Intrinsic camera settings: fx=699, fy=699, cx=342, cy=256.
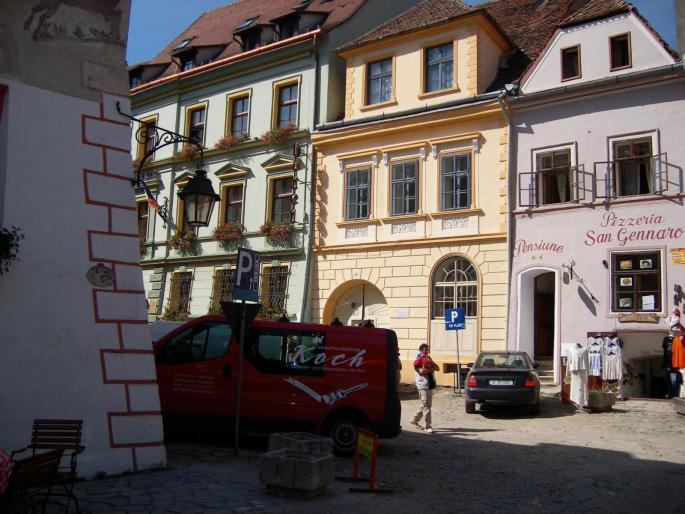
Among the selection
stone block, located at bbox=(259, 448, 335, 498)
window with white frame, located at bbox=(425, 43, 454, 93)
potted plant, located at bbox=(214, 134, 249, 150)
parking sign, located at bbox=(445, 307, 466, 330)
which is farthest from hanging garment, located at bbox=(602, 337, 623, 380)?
potted plant, located at bbox=(214, 134, 249, 150)

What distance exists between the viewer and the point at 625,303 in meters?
18.3

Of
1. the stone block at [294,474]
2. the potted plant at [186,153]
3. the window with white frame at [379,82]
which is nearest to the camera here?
the stone block at [294,474]

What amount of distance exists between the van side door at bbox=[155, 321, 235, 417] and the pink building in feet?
35.9

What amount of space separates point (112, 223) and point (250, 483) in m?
3.71

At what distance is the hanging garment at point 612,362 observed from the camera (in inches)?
687

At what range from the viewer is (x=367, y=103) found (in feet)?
78.7

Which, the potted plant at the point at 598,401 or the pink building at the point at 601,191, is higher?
the pink building at the point at 601,191

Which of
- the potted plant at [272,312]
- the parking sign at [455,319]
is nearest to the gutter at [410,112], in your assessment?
the potted plant at [272,312]

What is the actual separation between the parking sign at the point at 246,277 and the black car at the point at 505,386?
6.98m

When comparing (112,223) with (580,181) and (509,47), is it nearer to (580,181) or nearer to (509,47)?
(580,181)

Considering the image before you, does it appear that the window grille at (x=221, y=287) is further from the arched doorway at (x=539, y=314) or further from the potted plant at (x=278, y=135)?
the arched doorway at (x=539, y=314)

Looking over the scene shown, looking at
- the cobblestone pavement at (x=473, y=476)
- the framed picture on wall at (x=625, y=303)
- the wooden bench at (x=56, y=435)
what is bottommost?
the cobblestone pavement at (x=473, y=476)

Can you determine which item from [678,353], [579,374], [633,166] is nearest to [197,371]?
[579,374]

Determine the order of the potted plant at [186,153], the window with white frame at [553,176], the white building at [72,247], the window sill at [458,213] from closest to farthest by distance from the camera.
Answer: the white building at [72,247], the window with white frame at [553,176], the window sill at [458,213], the potted plant at [186,153]
